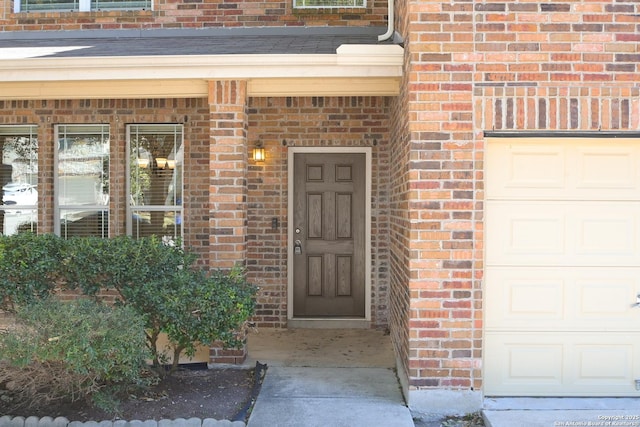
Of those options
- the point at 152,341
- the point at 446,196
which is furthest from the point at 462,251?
the point at 152,341

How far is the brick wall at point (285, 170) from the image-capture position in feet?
22.0

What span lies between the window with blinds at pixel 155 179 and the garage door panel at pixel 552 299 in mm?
3880

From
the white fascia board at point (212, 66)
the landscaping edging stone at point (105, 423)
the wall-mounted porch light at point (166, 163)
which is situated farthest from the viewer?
the wall-mounted porch light at point (166, 163)

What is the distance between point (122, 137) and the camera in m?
6.64

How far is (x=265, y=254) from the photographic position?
684cm

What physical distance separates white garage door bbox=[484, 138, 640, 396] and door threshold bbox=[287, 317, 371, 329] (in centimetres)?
249

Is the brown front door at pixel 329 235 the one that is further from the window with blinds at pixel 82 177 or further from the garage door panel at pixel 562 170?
the garage door panel at pixel 562 170

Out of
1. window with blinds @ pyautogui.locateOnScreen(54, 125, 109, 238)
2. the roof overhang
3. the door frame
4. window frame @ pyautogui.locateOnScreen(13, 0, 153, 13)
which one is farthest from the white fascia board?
window frame @ pyautogui.locateOnScreen(13, 0, 153, 13)

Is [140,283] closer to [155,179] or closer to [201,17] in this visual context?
[155,179]

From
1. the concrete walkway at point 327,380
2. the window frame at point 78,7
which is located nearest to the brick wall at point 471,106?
the concrete walkway at point 327,380

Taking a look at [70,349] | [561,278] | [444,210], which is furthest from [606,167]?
[70,349]

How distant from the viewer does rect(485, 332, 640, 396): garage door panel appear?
4500mm

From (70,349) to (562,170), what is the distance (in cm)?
395

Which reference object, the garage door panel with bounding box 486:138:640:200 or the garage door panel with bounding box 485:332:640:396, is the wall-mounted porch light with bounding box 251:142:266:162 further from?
the garage door panel with bounding box 485:332:640:396
